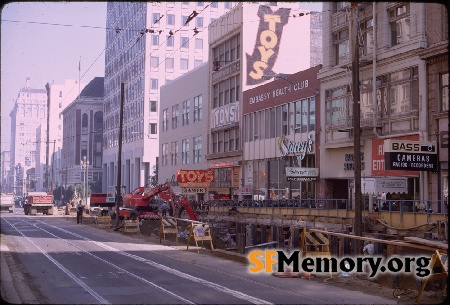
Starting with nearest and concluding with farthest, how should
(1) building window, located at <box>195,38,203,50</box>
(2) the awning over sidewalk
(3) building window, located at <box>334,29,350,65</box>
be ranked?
(2) the awning over sidewalk → (3) building window, located at <box>334,29,350,65</box> → (1) building window, located at <box>195,38,203,50</box>

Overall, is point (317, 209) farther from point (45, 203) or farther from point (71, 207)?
point (71, 207)

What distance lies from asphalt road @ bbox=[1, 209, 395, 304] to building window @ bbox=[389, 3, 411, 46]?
55.3 ft

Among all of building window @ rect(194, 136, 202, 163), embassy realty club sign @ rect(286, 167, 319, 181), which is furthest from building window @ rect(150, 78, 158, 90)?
embassy realty club sign @ rect(286, 167, 319, 181)

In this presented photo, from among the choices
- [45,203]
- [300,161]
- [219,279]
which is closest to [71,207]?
[45,203]

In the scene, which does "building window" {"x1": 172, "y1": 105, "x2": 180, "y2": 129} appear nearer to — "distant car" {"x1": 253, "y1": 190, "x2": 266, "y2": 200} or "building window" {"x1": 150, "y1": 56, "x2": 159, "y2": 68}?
"building window" {"x1": 150, "y1": 56, "x2": 159, "y2": 68}

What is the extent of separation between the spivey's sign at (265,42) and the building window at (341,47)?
14.2 meters

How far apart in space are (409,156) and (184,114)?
4195 cm

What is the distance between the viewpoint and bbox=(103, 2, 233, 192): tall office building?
89.6 metres

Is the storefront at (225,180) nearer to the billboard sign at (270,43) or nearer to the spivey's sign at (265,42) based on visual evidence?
the billboard sign at (270,43)

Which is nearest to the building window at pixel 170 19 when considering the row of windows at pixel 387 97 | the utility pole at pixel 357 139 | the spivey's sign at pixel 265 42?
the spivey's sign at pixel 265 42

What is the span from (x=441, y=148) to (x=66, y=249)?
18.7m

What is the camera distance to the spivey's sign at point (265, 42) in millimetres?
53500

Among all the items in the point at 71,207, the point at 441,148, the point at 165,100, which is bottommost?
the point at 71,207

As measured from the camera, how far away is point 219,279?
18.2 metres
